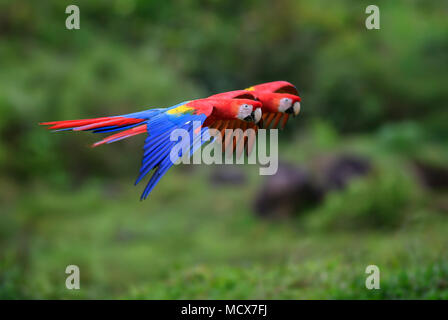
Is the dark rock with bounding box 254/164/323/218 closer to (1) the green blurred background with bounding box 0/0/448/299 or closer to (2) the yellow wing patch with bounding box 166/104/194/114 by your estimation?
(1) the green blurred background with bounding box 0/0/448/299

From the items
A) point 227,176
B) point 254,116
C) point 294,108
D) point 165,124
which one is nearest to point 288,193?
point 227,176

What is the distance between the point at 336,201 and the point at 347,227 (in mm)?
233

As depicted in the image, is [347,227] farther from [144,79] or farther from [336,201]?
[144,79]

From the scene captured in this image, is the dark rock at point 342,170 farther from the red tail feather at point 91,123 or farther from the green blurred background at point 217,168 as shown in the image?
the red tail feather at point 91,123

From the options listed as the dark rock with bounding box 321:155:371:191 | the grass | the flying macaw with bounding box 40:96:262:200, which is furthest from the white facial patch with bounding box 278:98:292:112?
the dark rock with bounding box 321:155:371:191

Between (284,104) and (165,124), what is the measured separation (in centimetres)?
38

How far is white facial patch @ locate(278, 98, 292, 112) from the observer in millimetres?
1524

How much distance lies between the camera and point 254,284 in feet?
7.86

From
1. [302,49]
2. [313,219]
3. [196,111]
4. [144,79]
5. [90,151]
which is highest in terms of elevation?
[302,49]

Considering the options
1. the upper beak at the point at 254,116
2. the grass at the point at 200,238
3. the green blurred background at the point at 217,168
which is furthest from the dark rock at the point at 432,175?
the upper beak at the point at 254,116

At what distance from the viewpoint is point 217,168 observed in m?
5.76

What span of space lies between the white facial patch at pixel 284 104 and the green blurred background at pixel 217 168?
1135mm

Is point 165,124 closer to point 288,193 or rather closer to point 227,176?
point 288,193
